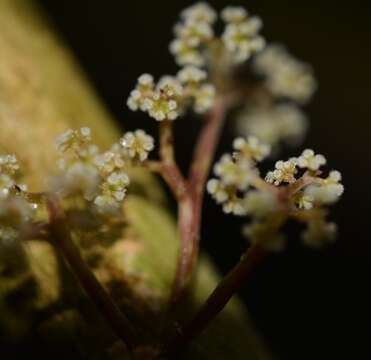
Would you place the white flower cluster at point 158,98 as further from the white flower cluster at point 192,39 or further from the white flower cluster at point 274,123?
the white flower cluster at point 274,123

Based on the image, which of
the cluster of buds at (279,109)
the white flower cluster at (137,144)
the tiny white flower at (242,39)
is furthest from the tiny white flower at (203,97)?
the cluster of buds at (279,109)

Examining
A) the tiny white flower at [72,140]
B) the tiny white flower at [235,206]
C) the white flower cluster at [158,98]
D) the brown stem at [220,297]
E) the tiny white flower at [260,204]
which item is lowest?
the brown stem at [220,297]

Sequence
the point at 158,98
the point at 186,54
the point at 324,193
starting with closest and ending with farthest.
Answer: the point at 324,193 → the point at 158,98 → the point at 186,54

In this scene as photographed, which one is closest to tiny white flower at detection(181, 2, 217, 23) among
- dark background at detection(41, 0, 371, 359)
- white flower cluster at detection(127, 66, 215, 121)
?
white flower cluster at detection(127, 66, 215, 121)

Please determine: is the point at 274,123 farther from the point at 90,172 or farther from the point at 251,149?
the point at 90,172

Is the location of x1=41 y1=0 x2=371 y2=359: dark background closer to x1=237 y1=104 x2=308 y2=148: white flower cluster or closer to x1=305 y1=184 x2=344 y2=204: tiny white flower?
x1=237 y1=104 x2=308 y2=148: white flower cluster

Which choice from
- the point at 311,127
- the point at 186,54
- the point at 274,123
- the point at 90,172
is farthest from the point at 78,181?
the point at 311,127

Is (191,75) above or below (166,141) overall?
above
